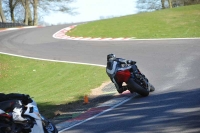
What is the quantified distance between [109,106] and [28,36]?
2308cm

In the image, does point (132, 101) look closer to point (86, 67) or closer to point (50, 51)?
point (86, 67)

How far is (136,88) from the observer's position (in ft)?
39.5

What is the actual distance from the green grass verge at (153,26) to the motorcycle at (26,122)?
780 inches

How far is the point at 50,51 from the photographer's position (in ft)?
87.0

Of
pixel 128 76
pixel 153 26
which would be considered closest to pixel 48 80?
pixel 128 76

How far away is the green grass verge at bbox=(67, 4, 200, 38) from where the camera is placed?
28.4 meters

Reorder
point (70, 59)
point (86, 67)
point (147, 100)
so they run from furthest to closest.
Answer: point (70, 59)
point (86, 67)
point (147, 100)

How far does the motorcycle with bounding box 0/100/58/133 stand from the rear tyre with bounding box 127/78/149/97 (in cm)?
466

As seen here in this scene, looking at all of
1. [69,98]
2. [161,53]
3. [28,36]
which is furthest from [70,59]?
[28,36]

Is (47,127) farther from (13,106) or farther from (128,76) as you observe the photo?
(128,76)

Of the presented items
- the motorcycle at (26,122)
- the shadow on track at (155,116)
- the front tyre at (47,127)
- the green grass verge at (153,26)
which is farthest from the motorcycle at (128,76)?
the green grass verge at (153,26)

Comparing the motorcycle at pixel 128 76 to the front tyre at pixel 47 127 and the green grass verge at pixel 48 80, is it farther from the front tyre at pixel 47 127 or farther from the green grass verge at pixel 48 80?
the front tyre at pixel 47 127

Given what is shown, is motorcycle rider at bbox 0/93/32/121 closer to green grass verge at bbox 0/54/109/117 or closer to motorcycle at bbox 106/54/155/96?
green grass verge at bbox 0/54/109/117

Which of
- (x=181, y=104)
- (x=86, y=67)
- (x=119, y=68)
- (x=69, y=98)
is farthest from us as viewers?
(x=86, y=67)
